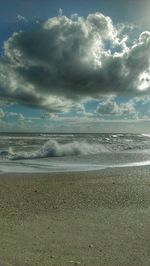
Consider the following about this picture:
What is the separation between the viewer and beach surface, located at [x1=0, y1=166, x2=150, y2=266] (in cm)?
524

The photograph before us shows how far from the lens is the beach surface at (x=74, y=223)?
17.2 feet

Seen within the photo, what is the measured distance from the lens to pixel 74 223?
6824 millimetres

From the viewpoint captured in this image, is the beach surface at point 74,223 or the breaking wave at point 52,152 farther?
the breaking wave at point 52,152

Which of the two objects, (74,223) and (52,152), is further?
(52,152)

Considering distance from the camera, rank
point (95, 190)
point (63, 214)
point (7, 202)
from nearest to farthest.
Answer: point (63, 214)
point (7, 202)
point (95, 190)

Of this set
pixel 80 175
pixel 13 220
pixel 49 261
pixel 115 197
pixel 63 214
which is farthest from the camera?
pixel 80 175

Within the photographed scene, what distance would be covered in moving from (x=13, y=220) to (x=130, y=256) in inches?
104

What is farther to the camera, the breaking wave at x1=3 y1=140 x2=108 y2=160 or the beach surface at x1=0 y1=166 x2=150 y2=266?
the breaking wave at x1=3 y1=140 x2=108 y2=160

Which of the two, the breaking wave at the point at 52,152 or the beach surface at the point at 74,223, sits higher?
the breaking wave at the point at 52,152

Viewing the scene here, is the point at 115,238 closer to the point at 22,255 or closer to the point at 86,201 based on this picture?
the point at 22,255

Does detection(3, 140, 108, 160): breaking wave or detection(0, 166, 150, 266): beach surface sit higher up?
detection(3, 140, 108, 160): breaking wave

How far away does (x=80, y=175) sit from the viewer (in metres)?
13.3

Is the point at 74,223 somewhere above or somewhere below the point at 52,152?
below

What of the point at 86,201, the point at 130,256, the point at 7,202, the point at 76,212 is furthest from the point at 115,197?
the point at 130,256
